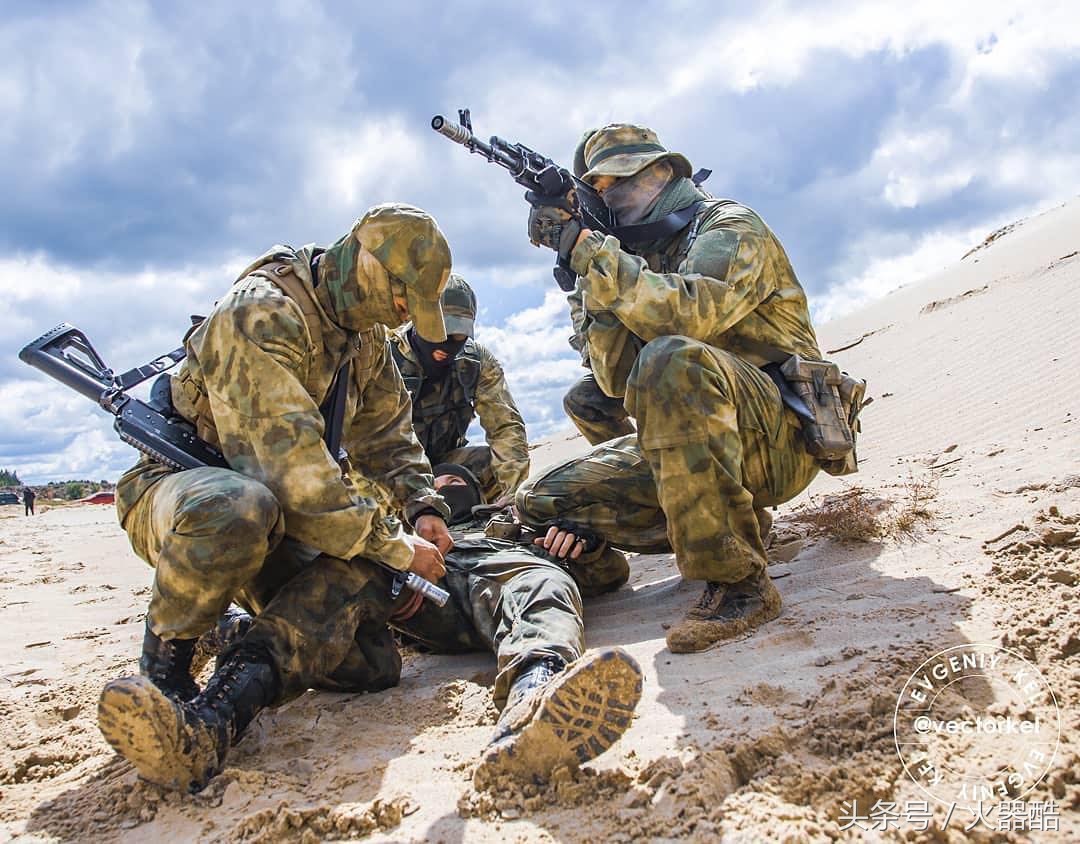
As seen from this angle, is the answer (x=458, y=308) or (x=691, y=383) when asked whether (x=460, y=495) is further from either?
(x=691, y=383)

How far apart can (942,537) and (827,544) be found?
51 cm

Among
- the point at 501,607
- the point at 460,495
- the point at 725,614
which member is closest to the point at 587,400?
the point at 460,495

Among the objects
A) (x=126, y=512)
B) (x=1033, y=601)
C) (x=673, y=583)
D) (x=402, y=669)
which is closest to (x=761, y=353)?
(x=673, y=583)

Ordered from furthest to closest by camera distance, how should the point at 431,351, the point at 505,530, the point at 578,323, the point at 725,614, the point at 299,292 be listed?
the point at 431,351
the point at 578,323
the point at 505,530
the point at 299,292
the point at 725,614

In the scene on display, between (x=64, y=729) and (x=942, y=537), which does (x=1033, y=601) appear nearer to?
(x=942, y=537)

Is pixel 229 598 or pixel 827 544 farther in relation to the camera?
pixel 827 544

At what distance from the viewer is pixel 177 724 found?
1807mm

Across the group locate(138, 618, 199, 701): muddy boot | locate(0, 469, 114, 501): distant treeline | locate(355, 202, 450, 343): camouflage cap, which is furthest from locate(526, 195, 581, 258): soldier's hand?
locate(0, 469, 114, 501): distant treeline

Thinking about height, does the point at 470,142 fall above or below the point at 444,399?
above

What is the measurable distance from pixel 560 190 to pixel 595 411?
1.51 m

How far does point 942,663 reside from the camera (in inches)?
74.0

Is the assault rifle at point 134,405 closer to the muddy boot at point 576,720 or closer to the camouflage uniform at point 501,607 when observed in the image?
the camouflage uniform at point 501,607

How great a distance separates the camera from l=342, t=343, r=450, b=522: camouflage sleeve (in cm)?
333

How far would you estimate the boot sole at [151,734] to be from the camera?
1718 mm
